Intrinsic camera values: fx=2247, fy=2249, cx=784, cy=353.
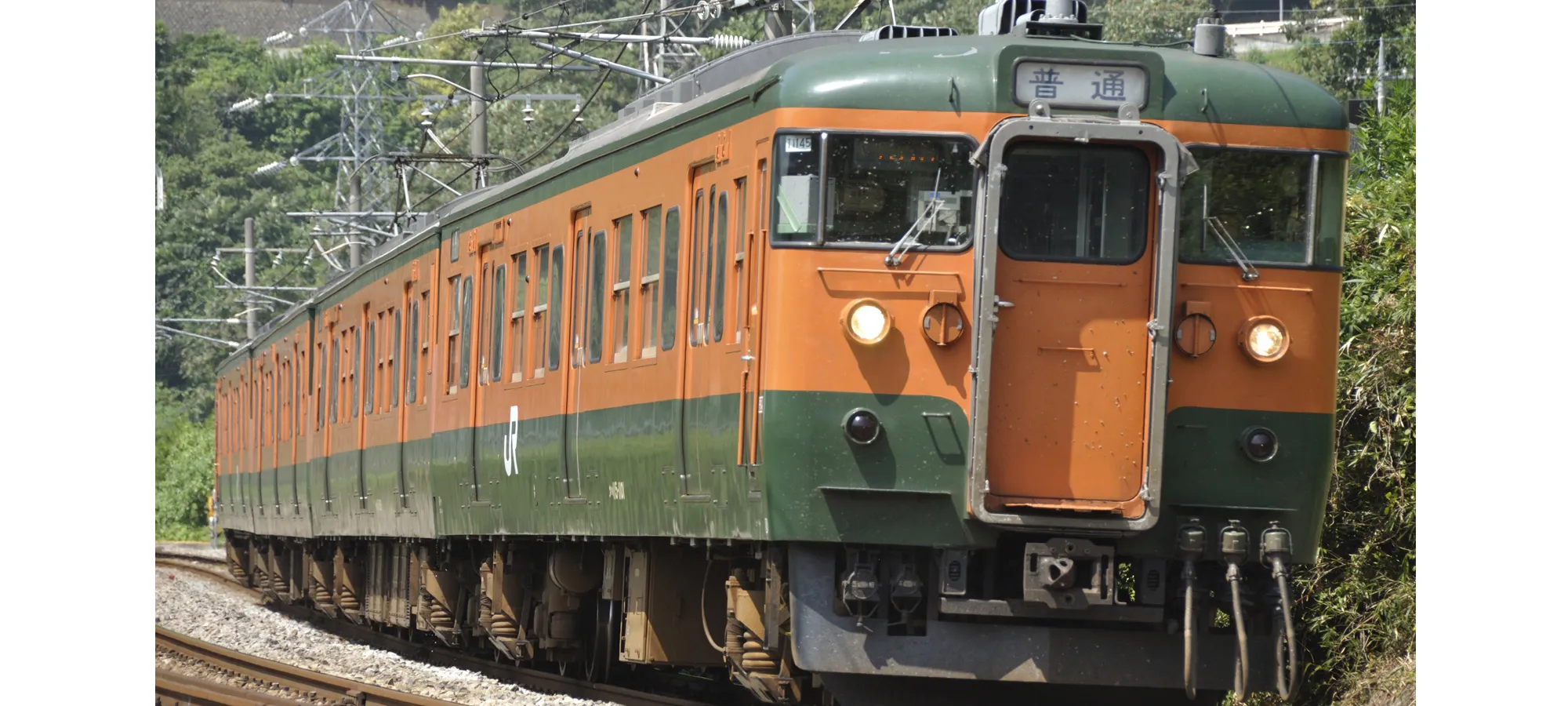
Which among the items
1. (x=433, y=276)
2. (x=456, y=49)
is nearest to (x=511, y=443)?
(x=433, y=276)

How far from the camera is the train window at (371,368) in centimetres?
1816

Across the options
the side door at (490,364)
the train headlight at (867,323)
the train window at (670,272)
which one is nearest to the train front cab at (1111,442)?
the train headlight at (867,323)

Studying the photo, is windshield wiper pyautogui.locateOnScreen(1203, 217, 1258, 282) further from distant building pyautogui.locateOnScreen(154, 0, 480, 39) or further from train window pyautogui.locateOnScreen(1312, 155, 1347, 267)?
distant building pyautogui.locateOnScreen(154, 0, 480, 39)

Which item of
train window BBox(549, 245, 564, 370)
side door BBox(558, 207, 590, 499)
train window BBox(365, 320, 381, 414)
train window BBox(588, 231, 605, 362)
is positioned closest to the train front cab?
train window BBox(588, 231, 605, 362)

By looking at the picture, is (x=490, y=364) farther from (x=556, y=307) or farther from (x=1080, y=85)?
(x=1080, y=85)

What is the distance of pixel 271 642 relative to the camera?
19828mm

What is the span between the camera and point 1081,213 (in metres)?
8.60

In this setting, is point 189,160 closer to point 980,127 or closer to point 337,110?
point 337,110

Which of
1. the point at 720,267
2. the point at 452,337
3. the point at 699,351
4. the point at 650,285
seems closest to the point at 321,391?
the point at 452,337

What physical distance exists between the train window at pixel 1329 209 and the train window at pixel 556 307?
4.67 metres

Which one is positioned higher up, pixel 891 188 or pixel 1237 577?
pixel 891 188

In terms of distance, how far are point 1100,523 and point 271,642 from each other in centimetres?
1285

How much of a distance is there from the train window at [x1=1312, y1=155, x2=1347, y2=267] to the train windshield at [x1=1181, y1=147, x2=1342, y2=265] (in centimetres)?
2

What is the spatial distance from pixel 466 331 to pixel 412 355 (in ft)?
6.49
